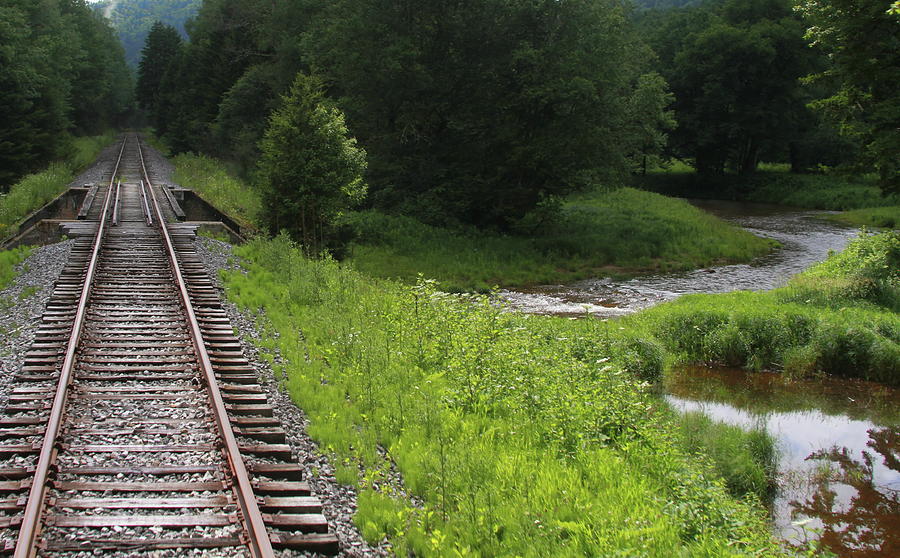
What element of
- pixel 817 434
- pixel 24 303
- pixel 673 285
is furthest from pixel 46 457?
pixel 673 285

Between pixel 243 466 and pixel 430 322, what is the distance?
20.8ft

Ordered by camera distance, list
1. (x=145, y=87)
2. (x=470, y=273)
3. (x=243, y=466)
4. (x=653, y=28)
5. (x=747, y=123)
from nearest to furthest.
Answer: (x=243, y=466), (x=470, y=273), (x=747, y=123), (x=653, y=28), (x=145, y=87)

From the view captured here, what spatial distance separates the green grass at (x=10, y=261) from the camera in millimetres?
14048

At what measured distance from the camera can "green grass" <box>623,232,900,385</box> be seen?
13594 millimetres

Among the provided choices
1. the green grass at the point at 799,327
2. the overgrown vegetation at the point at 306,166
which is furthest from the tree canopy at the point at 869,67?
the overgrown vegetation at the point at 306,166

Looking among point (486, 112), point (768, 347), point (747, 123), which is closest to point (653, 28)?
point (747, 123)

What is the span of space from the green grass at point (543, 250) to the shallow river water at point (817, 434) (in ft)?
10.1

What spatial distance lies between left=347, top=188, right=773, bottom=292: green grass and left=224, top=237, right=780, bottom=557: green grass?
9726 mm

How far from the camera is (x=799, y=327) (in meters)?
14.7

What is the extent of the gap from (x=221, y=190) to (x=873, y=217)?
113 feet

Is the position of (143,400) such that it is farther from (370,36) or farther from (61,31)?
(61,31)

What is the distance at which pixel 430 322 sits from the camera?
40.6ft

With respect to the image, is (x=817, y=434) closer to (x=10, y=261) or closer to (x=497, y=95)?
(x=10, y=261)

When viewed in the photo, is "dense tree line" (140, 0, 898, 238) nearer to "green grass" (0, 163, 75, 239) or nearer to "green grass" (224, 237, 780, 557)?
"green grass" (0, 163, 75, 239)
